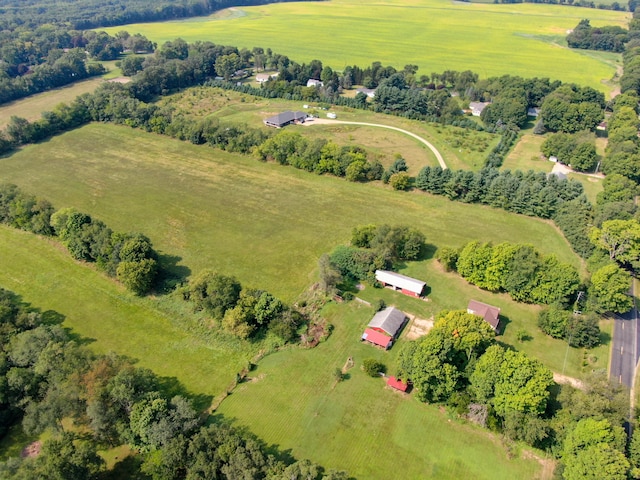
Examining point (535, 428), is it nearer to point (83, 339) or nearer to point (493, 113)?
point (83, 339)

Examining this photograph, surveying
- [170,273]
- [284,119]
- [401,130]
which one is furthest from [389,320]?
[284,119]

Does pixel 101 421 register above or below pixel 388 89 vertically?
below

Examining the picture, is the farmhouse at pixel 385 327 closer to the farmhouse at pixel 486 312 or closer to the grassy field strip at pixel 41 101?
the farmhouse at pixel 486 312

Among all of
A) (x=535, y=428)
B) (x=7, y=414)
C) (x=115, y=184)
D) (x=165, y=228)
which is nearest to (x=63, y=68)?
(x=115, y=184)

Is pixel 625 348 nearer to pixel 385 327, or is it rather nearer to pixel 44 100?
pixel 385 327

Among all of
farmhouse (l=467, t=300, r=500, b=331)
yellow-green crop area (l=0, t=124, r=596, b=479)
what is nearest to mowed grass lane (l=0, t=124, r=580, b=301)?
yellow-green crop area (l=0, t=124, r=596, b=479)

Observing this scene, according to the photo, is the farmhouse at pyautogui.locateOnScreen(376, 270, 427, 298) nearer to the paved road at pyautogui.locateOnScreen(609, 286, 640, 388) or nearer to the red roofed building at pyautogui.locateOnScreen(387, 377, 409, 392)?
the red roofed building at pyautogui.locateOnScreen(387, 377, 409, 392)

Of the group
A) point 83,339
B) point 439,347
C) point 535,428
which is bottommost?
point 83,339
